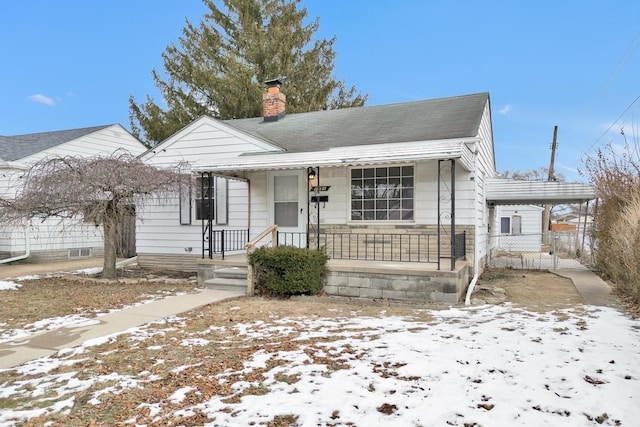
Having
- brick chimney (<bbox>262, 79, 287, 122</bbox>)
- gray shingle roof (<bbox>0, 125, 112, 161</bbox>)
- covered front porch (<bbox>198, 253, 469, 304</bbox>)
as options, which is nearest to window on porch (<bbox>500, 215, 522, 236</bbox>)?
brick chimney (<bbox>262, 79, 287, 122</bbox>)

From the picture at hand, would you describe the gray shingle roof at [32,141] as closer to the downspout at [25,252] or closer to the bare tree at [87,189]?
the downspout at [25,252]

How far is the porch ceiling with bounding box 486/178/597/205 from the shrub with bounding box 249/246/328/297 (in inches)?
236

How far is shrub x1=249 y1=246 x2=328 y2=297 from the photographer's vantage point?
7180 millimetres

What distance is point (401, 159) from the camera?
7.18m

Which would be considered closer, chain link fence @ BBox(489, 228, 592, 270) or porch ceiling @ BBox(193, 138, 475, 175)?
porch ceiling @ BBox(193, 138, 475, 175)

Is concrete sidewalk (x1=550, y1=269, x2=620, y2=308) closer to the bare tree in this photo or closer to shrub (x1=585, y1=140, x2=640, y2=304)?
shrub (x1=585, y1=140, x2=640, y2=304)

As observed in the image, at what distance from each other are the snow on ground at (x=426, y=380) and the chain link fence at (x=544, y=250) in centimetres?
722

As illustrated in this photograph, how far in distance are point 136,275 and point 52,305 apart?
3.32 meters

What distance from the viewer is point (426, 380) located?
348 centimetres

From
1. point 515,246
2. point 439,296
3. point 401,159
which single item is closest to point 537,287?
point 439,296

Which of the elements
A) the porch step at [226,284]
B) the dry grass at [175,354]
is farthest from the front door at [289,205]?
the dry grass at [175,354]

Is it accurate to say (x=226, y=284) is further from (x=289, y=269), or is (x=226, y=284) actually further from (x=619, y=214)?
(x=619, y=214)

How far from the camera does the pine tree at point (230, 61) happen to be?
67.2ft

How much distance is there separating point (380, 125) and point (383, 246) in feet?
11.2
